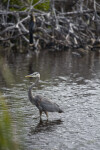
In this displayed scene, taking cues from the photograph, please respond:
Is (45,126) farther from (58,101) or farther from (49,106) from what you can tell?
(58,101)

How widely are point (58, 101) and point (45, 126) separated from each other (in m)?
2.64

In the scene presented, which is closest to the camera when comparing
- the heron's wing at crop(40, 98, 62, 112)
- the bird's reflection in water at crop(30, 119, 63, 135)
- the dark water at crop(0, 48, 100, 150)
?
the dark water at crop(0, 48, 100, 150)

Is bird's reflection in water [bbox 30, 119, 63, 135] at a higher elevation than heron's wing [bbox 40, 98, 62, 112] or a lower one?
lower

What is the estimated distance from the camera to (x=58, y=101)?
12.2m

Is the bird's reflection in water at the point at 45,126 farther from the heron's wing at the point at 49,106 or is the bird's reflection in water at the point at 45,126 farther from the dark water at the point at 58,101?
the heron's wing at the point at 49,106

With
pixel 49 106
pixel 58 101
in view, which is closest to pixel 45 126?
pixel 49 106

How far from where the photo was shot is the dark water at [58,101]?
8.10 meters

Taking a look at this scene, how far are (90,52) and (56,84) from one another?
13.7 meters

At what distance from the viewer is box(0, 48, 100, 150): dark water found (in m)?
8.10

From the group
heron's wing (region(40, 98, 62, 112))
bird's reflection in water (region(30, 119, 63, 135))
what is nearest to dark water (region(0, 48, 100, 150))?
bird's reflection in water (region(30, 119, 63, 135))

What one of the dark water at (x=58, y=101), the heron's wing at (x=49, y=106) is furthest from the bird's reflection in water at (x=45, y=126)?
the heron's wing at (x=49, y=106)

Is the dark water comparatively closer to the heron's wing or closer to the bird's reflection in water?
the bird's reflection in water

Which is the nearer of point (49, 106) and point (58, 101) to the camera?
point (49, 106)

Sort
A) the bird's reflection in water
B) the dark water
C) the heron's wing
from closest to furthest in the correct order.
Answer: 1. the dark water
2. the bird's reflection in water
3. the heron's wing
